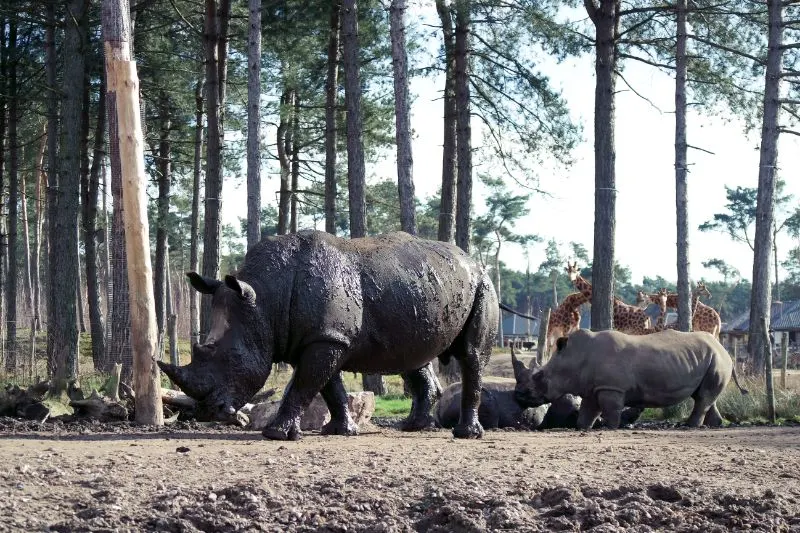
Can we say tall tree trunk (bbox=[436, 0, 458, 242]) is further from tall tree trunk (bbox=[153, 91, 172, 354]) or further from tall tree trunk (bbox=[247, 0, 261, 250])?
tall tree trunk (bbox=[153, 91, 172, 354])

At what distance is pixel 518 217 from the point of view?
7288 cm

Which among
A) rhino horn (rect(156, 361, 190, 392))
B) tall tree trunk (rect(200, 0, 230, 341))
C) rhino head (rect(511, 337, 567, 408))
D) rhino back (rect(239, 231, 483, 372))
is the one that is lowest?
rhino head (rect(511, 337, 567, 408))

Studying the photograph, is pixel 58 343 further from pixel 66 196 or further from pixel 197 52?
pixel 197 52

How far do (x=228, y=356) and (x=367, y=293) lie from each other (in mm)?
1513

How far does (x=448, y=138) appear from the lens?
23.9 metres

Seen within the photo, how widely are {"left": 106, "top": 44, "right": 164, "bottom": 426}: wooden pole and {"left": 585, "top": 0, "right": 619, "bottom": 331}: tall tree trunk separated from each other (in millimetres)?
9233

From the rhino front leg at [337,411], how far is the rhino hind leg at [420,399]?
48.9 inches

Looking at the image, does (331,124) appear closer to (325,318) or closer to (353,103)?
(353,103)

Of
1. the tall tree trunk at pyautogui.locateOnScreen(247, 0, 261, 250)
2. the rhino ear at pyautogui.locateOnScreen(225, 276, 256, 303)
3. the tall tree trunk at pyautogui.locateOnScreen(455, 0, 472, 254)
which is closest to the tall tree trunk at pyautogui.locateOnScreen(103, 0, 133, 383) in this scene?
the rhino ear at pyautogui.locateOnScreen(225, 276, 256, 303)

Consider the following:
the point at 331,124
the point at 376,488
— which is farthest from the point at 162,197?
the point at 376,488

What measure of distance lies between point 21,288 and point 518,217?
35.0 m

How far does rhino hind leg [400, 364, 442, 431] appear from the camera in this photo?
1143cm

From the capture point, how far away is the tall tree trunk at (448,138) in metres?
22.4

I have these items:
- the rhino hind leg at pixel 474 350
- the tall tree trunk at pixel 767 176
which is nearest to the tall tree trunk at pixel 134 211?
the rhino hind leg at pixel 474 350
